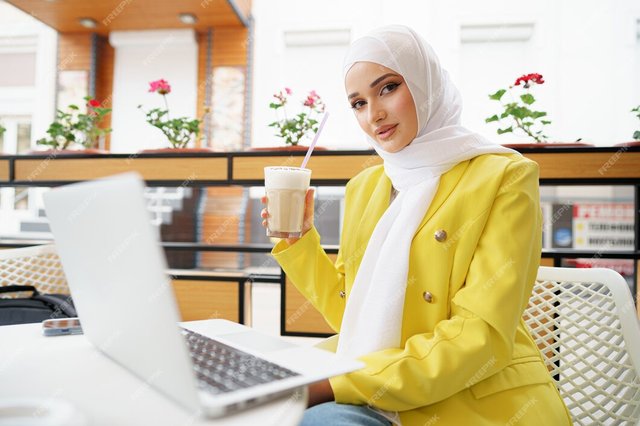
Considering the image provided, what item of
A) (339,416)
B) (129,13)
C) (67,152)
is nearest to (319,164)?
(67,152)

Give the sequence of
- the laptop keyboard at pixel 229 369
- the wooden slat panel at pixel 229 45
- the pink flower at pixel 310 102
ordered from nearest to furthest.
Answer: the laptop keyboard at pixel 229 369, the pink flower at pixel 310 102, the wooden slat panel at pixel 229 45

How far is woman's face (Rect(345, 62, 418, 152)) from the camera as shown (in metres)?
1.17

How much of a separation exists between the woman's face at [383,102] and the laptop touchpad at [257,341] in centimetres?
60

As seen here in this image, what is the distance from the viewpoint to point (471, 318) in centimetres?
93

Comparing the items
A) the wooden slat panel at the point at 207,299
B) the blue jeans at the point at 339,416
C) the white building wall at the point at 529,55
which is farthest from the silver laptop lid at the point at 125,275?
the white building wall at the point at 529,55

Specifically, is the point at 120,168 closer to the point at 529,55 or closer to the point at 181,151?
the point at 181,151

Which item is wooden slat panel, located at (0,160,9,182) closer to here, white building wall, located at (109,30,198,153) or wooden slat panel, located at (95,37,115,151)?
white building wall, located at (109,30,198,153)

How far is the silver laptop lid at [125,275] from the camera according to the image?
1.53 feet

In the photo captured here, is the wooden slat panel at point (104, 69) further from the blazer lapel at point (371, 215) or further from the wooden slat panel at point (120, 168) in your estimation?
the blazer lapel at point (371, 215)

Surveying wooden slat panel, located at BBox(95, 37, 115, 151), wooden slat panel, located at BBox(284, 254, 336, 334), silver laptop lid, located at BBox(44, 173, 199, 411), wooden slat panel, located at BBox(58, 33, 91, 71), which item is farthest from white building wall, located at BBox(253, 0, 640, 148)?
silver laptop lid, located at BBox(44, 173, 199, 411)

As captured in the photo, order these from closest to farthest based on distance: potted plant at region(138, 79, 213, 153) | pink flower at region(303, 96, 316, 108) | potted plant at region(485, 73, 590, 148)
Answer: potted plant at region(485, 73, 590, 148)
pink flower at region(303, 96, 316, 108)
potted plant at region(138, 79, 213, 153)

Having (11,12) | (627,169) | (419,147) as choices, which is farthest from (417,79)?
(11,12)

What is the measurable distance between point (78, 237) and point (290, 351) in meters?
0.34

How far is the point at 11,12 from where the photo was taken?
7.22 m
